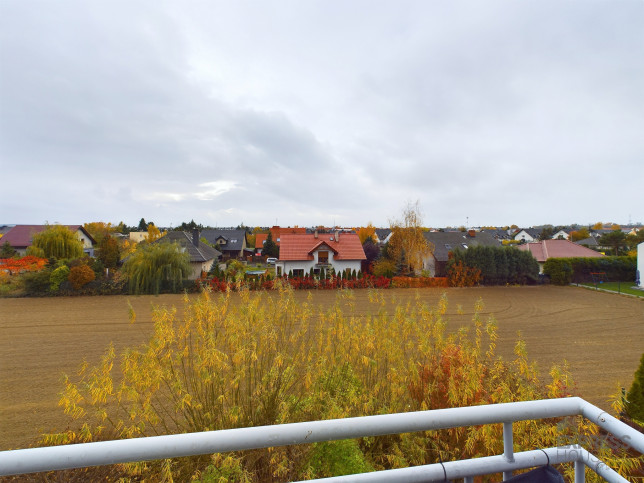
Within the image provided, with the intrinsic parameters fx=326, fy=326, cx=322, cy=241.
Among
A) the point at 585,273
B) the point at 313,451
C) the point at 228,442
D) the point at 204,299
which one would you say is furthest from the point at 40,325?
the point at 585,273

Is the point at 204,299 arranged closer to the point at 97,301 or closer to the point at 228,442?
the point at 228,442

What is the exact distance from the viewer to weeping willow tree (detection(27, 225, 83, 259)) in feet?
79.5

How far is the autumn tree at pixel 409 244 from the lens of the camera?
26562 millimetres

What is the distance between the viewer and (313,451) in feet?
9.67

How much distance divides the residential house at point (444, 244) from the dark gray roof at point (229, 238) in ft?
87.4

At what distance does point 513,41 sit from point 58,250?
3028 cm

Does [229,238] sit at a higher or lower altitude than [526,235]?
lower

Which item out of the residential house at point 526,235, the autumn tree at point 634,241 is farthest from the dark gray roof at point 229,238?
the residential house at point 526,235

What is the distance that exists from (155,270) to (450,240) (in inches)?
986

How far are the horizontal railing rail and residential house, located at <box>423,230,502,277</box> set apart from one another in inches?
979

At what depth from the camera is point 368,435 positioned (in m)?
1.11

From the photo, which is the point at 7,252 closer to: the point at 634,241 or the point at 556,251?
the point at 556,251

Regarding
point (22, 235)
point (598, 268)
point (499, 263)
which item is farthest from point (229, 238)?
point (598, 268)

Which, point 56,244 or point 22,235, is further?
point 22,235
